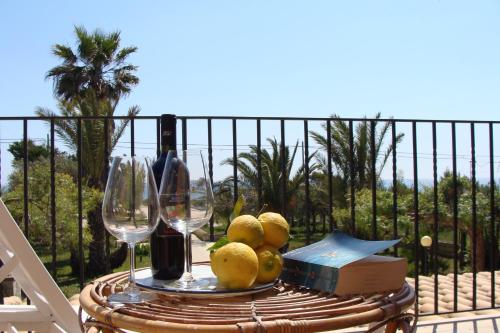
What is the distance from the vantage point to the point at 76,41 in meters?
16.3

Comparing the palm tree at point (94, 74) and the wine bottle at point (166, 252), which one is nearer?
the wine bottle at point (166, 252)

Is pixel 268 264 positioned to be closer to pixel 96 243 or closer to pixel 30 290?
pixel 30 290

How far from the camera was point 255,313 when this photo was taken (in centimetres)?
76

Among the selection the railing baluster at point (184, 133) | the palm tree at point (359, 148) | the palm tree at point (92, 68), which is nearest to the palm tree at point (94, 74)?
the palm tree at point (92, 68)

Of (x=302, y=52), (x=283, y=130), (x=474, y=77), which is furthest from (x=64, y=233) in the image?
(x=283, y=130)

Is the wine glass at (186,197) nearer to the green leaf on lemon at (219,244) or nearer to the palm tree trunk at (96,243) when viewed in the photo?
the green leaf on lemon at (219,244)

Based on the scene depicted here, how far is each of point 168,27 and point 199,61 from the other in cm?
740

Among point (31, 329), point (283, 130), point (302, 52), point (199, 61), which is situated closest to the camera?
point (31, 329)

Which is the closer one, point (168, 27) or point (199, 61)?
point (168, 27)

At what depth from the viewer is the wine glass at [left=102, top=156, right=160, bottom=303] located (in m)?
0.90

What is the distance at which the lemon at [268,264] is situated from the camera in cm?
95

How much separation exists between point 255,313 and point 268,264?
0.19m

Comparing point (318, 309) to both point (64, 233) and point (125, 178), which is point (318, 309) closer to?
point (125, 178)

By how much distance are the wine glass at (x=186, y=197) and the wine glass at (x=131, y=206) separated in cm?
3
